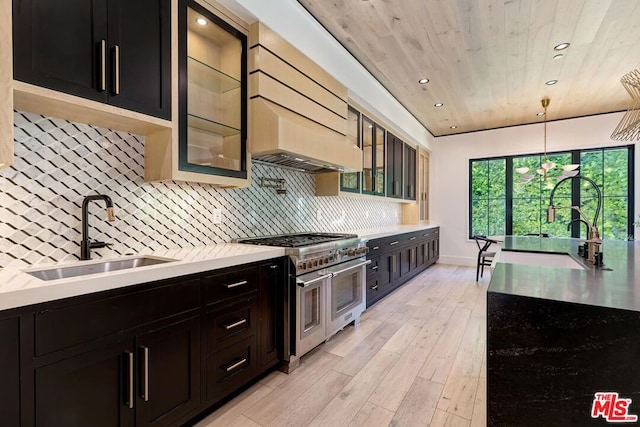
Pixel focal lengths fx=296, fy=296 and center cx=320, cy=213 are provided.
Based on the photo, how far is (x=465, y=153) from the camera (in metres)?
6.40

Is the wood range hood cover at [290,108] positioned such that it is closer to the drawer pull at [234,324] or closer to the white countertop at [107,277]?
the white countertop at [107,277]

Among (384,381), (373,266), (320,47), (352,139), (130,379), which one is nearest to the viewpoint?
(130,379)

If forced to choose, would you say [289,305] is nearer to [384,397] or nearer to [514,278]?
[384,397]

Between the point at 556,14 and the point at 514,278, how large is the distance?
268 cm

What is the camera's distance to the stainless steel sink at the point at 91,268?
144 centimetres

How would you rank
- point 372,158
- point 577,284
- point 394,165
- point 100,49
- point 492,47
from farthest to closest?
point 394,165 < point 372,158 < point 492,47 < point 100,49 < point 577,284

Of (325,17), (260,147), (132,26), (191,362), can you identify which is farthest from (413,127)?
(191,362)

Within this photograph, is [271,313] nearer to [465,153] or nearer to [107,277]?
[107,277]

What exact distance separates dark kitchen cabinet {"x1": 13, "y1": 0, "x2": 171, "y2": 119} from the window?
6.16 m

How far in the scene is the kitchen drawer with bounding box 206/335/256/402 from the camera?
1695 mm

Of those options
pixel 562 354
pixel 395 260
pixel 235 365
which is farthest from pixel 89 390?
pixel 395 260

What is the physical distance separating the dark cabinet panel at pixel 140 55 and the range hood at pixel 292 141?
65 centimetres

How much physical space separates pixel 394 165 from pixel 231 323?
3900 mm

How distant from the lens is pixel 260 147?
225 cm
